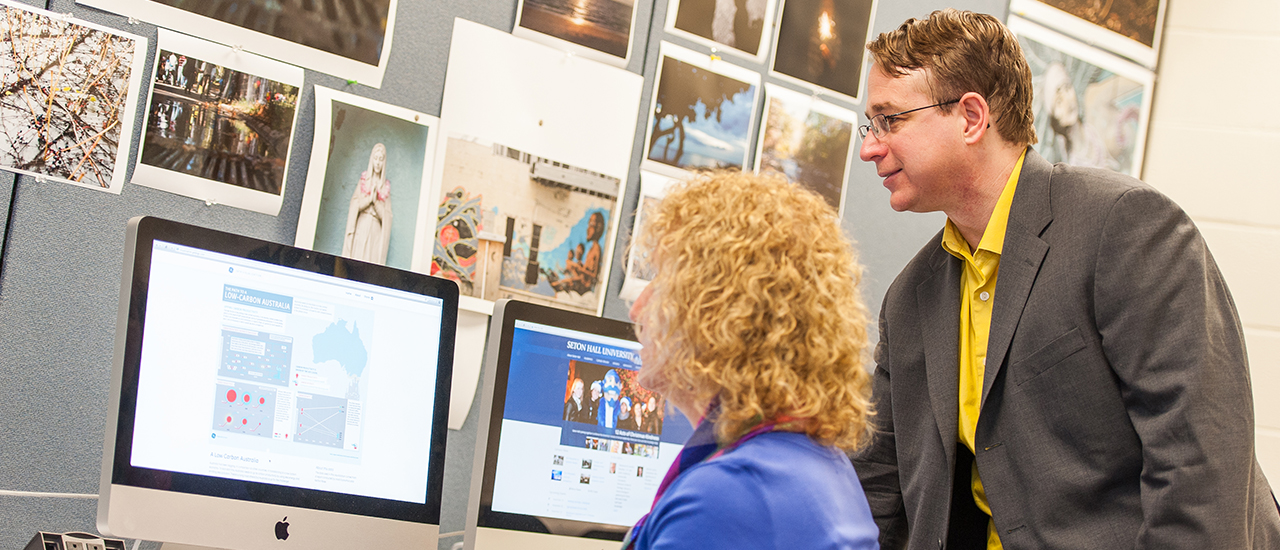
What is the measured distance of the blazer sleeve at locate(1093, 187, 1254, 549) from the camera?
1138 mm

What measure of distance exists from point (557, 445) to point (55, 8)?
0.95m

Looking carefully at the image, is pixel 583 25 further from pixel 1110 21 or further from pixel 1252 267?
pixel 1252 267

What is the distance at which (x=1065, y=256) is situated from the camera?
4.30 ft

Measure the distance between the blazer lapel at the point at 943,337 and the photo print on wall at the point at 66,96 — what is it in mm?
1264

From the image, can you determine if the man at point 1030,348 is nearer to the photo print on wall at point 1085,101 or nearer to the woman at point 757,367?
the woman at point 757,367

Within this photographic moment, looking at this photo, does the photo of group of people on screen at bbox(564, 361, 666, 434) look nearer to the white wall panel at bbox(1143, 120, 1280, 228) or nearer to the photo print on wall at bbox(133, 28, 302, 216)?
the photo print on wall at bbox(133, 28, 302, 216)

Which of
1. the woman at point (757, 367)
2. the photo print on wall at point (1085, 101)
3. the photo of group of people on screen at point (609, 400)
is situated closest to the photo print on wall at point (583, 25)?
the photo of group of people on screen at point (609, 400)

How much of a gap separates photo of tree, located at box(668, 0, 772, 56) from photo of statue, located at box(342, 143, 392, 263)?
2.17 feet

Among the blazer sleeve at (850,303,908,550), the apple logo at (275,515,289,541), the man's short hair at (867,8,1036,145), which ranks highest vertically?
the man's short hair at (867,8,1036,145)

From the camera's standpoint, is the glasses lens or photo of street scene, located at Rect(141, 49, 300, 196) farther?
the glasses lens

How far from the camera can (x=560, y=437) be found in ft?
→ 4.60

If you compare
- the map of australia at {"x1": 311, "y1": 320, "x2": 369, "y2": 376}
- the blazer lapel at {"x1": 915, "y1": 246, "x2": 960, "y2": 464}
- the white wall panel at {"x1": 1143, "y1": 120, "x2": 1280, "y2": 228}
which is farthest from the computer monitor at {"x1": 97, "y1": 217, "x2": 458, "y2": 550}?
the white wall panel at {"x1": 1143, "y1": 120, "x2": 1280, "y2": 228}

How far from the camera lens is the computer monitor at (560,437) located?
4.42 feet

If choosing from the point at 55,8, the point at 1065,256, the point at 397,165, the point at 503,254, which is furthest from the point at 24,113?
the point at 1065,256
